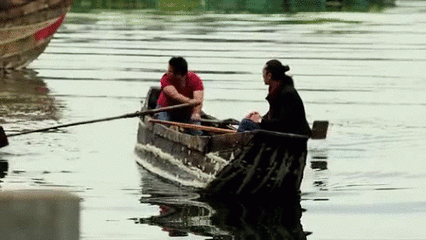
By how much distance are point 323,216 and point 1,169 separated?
5.24 metres

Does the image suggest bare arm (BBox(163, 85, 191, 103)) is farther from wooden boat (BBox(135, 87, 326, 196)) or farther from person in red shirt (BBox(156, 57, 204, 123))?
wooden boat (BBox(135, 87, 326, 196))

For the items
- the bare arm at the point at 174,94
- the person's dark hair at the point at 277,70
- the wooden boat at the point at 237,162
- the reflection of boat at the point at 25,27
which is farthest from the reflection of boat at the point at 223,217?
the reflection of boat at the point at 25,27

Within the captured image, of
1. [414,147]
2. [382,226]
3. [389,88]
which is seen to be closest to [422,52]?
[389,88]

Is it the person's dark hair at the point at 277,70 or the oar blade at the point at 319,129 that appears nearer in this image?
the person's dark hair at the point at 277,70

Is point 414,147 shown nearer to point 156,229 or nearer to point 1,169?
point 1,169

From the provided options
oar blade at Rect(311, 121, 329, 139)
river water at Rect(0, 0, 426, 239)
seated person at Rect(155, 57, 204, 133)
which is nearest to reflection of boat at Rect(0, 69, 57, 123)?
river water at Rect(0, 0, 426, 239)

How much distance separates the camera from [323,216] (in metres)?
12.0

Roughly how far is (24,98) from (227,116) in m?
5.50

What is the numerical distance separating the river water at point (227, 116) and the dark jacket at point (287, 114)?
2.86ft

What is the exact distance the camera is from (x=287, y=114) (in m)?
11.8

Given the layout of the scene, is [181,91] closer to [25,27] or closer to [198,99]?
[198,99]

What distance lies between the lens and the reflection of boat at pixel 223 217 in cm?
1066

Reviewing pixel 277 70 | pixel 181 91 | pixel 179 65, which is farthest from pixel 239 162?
pixel 181 91

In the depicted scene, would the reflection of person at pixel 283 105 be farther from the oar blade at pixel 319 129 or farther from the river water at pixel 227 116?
the oar blade at pixel 319 129
